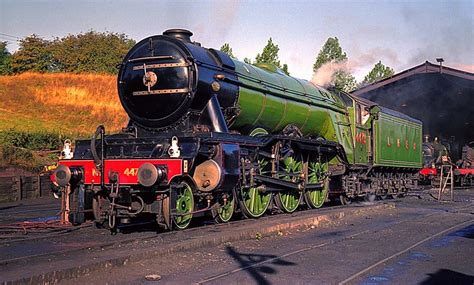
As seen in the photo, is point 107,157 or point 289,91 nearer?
point 107,157

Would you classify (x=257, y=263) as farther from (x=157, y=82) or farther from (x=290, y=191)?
(x=290, y=191)

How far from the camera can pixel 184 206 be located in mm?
9203

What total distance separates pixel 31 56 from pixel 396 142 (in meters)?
→ 40.6

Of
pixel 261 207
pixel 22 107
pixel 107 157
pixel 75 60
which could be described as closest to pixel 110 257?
pixel 107 157

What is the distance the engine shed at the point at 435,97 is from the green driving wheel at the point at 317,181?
16.6 m

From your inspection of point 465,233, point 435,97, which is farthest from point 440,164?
point 465,233

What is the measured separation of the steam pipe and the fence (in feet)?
39.2

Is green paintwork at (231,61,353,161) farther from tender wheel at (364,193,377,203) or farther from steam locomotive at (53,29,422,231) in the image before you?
tender wheel at (364,193,377,203)

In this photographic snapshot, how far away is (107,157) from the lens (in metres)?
9.15

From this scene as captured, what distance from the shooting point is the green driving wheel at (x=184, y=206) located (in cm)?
892

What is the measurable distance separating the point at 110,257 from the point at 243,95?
16.6 ft

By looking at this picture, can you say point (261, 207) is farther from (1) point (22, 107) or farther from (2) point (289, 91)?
(1) point (22, 107)

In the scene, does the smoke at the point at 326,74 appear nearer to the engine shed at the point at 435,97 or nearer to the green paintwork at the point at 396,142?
the green paintwork at the point at 396,142

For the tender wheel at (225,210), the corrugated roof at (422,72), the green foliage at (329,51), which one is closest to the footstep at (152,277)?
the tender wheel at (225,210)
